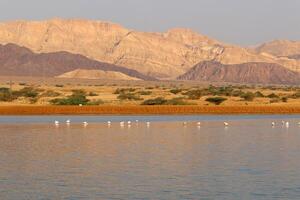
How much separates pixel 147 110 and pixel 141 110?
1.76 ft

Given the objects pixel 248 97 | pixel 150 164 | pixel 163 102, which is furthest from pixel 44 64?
pixel 150 164

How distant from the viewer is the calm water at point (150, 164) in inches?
782

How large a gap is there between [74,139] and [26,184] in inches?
609

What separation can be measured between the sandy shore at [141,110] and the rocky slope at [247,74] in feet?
403

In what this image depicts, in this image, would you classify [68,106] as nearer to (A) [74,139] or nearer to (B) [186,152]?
(A) [74,139]

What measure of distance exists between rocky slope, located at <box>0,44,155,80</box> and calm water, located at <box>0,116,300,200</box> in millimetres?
138965

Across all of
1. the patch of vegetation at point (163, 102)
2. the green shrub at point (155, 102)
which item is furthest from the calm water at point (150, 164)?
the green shrub at point (155, 102)

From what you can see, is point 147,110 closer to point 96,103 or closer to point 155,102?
point 155,102

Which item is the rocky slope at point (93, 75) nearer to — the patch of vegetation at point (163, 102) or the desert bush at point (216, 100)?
the desert bush at point (216, 100)

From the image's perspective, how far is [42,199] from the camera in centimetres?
1872

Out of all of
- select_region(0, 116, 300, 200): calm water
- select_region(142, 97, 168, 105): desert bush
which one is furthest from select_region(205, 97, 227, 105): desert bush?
select_region(0, 116, 300, 200): calm water

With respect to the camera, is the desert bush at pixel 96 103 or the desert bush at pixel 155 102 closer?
the desert bush at pixel 96 103

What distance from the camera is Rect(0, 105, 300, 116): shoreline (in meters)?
63.6

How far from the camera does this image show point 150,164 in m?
25.3
